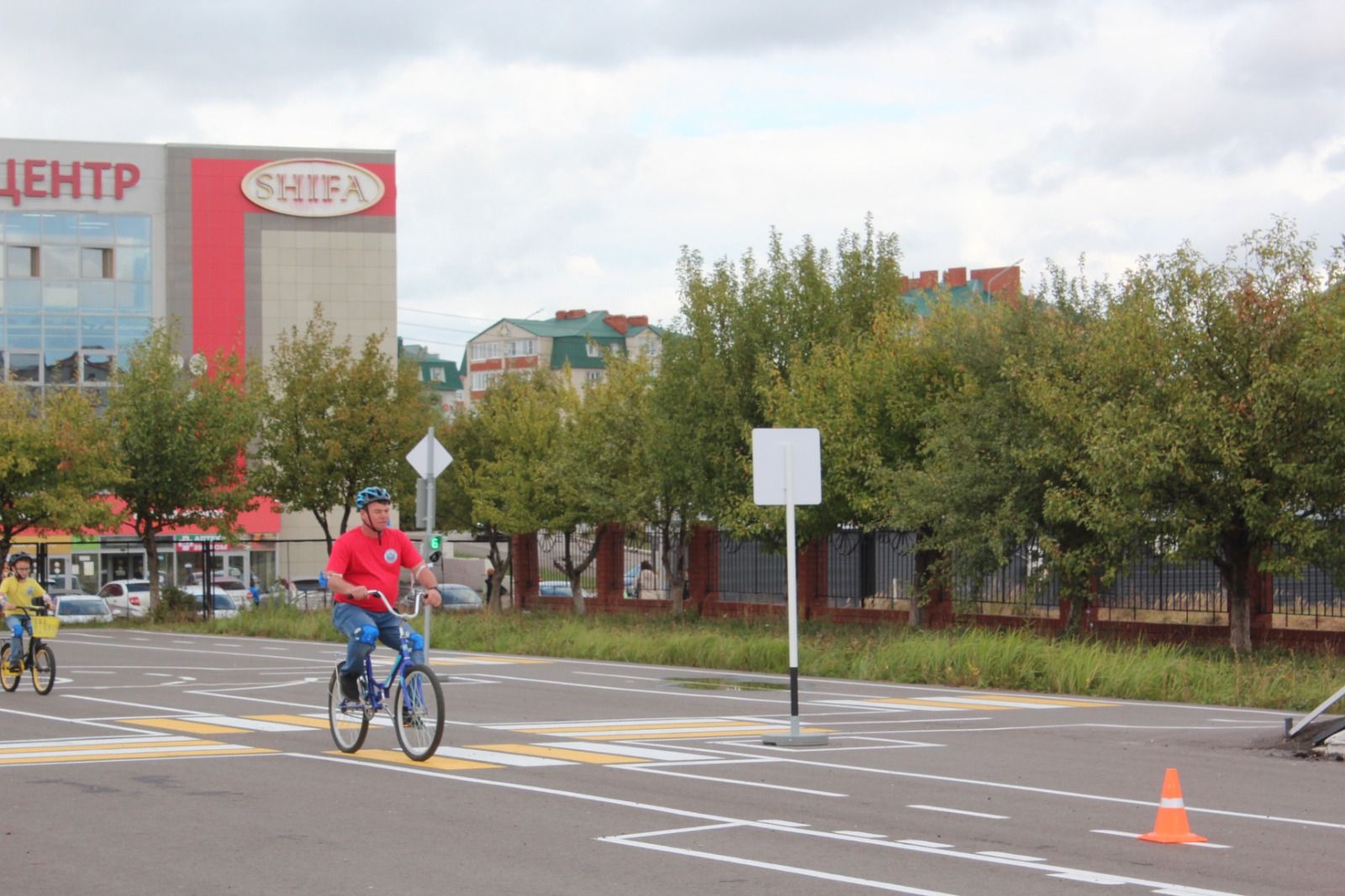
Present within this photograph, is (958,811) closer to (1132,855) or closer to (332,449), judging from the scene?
(1132,855)

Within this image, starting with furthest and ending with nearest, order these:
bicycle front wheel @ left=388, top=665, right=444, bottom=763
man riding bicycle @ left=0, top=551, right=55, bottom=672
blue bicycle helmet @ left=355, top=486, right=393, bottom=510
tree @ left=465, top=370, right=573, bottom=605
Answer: tree @ left=465, top=370, right=573, bottom=605, man riding bicycle @ left=0, top=551, right=55, bottom=672, blue bicycle helmet @ left=355, top=486, right=393, bottom=510, bicycle front wheel @ left=388, top=665, right=444, bottom=763

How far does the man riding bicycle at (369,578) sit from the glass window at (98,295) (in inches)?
2448

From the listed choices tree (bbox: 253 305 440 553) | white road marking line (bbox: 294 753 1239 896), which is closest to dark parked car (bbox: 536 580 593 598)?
tree (bbox: 253 305 440 553)

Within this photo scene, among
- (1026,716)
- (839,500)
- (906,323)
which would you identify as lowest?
(1026,716)

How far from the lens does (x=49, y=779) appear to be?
450 inches

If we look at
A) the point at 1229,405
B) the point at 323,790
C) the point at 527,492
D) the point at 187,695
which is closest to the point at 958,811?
the point at 323,790

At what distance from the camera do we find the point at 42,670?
18.8m

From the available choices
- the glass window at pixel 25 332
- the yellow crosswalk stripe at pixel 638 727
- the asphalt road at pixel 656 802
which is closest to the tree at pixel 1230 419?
the asphalt road at pixel 656 802

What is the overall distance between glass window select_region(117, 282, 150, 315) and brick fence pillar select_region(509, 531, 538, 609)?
29453 millimetres

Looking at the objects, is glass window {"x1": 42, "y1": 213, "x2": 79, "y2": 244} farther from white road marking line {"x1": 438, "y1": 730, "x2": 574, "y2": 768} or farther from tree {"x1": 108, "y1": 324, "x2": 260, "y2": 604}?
white road marking line {"x1": 438, "y1": 730, "x2": 574, "y2": 768}

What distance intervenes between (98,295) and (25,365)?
413 centimetres

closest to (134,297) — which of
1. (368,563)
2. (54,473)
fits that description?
(54,473)

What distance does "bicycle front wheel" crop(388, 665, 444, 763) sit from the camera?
11930 millimetres

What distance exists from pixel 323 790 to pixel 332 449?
116ft
